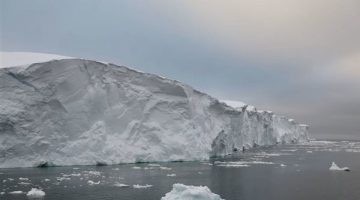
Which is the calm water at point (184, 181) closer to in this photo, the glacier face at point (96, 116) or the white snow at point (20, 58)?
the glacier face at point (96, 116)

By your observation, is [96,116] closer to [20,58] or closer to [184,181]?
[20,58]

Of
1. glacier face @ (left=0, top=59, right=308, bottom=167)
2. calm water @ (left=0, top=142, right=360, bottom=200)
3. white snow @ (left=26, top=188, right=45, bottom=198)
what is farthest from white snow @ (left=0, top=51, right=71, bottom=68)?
white snow @ (left=26, top=188, right=45, bottom=198)

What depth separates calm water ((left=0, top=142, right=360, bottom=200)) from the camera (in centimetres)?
1797

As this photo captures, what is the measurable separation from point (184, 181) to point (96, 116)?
910cm

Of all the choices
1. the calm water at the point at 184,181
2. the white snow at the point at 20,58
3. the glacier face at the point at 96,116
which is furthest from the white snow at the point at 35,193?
the white snow at the point at 20,58

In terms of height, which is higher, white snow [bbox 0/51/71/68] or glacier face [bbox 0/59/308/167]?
white snow [bbox 0/51/71/68]

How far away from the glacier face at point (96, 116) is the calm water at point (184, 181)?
1376mm

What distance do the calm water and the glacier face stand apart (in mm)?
1376

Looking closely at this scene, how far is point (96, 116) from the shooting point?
28.7 metres

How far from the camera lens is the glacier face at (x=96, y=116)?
2525cm

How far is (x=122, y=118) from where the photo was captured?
3002 centimetres

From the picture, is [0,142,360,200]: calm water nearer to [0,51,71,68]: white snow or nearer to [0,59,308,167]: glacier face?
[0,59,308,167]: glacier face

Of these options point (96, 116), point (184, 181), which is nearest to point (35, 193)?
point (184, 181)

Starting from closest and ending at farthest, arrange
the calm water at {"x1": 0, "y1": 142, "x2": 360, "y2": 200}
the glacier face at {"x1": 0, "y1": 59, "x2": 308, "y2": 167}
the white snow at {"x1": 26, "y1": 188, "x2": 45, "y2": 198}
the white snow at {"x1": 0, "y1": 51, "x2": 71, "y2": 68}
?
1. the white snow at {"x1": 26, "y1": 188, "x2": 45, "y2": 198}
2. the calm water at {"x1": 0, "y1": 142, "x2": 360, "y2": 200}
3. the glacier face at {"x1": 0, "y1": 59, "x2": 308, "y2": 167}
4. the white snow at {"x1": 0, "y1": 51, "x2": 71, "y2": 68}
